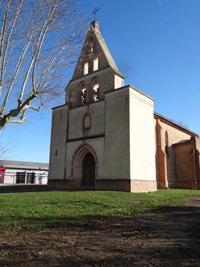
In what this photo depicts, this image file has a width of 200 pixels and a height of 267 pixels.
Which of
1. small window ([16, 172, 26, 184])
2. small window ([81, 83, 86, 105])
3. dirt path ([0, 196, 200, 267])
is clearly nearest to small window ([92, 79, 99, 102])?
small window ([81, 83, 86, 105])

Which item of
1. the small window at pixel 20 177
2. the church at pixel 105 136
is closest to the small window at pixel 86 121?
the church at pixel 105 136

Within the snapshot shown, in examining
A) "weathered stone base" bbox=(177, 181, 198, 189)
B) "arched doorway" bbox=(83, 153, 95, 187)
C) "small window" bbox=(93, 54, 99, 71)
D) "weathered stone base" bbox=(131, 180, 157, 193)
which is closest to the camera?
"weathered stone base" bbox=(131, 180, 157, 193)

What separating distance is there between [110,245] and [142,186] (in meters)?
12.2

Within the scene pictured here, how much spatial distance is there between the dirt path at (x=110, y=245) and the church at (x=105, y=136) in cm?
920

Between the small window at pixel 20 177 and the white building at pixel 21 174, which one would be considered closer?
the white building at pixel 21 174

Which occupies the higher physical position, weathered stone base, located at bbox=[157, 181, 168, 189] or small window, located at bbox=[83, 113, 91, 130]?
small window, located at bbox=[83, 113, 91, 130]

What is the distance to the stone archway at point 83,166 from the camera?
19.6m

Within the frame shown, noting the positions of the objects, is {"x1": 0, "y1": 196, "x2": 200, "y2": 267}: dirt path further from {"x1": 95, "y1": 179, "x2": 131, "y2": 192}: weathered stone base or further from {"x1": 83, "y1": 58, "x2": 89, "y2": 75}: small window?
{"x1": 83, "y1": 58, "x2": 89, "y2": 75}: small window

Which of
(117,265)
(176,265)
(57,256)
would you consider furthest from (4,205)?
(176,265)

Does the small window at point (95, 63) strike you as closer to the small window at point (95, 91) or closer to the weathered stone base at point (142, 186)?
the small window at point (95, 91)

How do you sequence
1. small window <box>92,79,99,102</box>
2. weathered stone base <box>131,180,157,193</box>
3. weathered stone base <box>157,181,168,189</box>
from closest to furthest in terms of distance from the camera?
1. weathered stone base <box>131,180,157,193</box>
2. small window <box>92,79,99,102</box>
3. weathered stone base <box>157,181,168,189</box>

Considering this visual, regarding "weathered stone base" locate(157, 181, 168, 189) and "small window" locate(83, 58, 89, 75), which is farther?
"weathered stone base" locate(157, 181, 168, 189)

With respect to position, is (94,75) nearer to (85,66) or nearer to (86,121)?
(85,66)

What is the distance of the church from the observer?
16.8m
